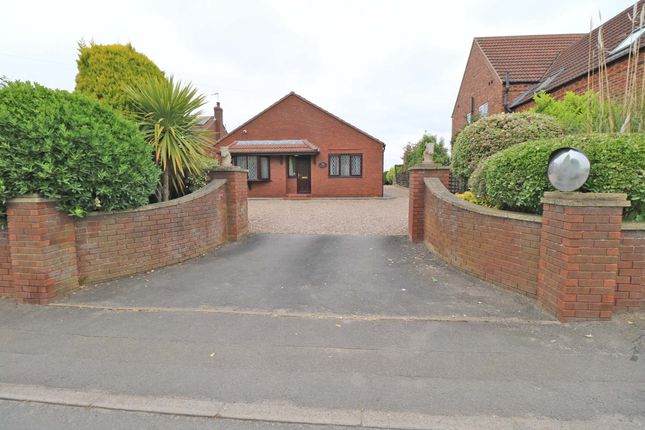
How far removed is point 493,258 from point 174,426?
406 centimetres

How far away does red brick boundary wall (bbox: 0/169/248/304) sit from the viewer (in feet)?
12.8

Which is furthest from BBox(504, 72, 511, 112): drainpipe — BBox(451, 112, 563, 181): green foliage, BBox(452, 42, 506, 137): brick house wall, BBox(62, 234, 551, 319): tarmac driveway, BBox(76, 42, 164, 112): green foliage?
BBox(76, 42, 164, 112): green foliage

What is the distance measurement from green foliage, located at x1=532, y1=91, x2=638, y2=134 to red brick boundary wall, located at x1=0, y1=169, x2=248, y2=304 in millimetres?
6746

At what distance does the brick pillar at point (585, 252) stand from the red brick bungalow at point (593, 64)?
608cm

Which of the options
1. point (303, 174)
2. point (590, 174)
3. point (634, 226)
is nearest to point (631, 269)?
point (634, 226)

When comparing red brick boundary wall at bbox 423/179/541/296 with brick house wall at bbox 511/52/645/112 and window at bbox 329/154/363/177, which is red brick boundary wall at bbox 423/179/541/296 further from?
window at bbox 329/154/363/177

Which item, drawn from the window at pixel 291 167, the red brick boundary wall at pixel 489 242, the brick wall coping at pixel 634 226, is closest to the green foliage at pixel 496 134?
the red brick boundary wall at pixel 489 242

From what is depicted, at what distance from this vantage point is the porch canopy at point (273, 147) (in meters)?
18.2

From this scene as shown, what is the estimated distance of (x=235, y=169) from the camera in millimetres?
7520

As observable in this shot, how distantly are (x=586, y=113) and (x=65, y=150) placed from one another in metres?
7.73

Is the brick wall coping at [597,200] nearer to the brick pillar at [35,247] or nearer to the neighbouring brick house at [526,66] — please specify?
the brick pillar at [35,247]

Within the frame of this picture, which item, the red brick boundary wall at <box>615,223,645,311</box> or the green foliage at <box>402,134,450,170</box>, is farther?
the green foliage at <box>402,134,450,170</box>

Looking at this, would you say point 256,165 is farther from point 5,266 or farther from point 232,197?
point 5,266

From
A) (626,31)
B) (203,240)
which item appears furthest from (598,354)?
(626,31)
